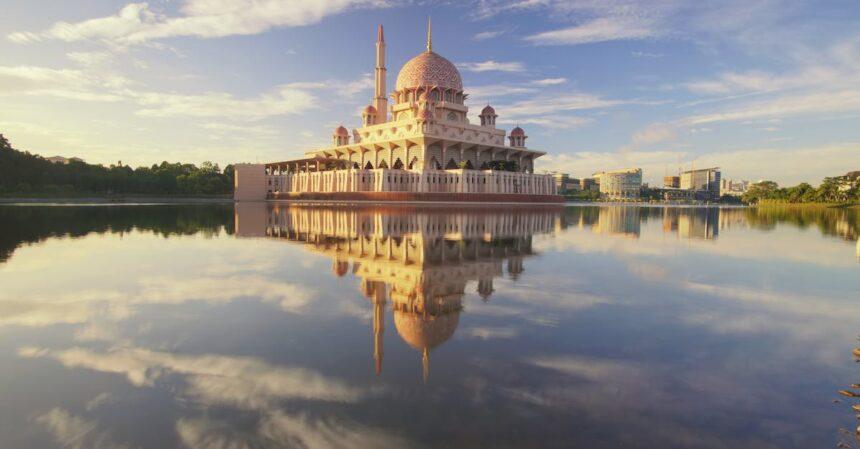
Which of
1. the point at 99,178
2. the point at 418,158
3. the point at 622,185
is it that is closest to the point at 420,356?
the point at 418,158

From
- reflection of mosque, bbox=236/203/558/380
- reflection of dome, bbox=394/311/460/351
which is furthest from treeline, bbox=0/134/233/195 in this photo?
reflection of dome, bbox=394/311/460/351

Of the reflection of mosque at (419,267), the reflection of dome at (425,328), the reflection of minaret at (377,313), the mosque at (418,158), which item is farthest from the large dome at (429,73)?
the reflection of dome at (425,328)

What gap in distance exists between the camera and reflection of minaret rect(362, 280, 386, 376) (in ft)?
15.1

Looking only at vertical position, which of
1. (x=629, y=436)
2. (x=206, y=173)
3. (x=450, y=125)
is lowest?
(x=629, y=436)

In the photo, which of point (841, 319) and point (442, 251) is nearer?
point (841, 319)

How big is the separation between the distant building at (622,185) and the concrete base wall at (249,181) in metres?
128

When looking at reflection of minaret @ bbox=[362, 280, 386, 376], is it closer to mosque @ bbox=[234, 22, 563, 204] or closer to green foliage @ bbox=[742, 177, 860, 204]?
mosque @ bbox=[234, 22, 563, 204]

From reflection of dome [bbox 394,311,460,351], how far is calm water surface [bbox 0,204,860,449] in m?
0.03

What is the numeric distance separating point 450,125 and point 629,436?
186 ft

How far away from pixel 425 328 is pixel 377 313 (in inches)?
36.4

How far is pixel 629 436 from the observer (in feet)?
10.3

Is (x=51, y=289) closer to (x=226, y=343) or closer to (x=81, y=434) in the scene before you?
(x=226, y=343)

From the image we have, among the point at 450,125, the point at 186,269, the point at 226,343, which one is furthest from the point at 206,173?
the point at 226,343

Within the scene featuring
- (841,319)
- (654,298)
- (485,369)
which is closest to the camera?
(485,369)
